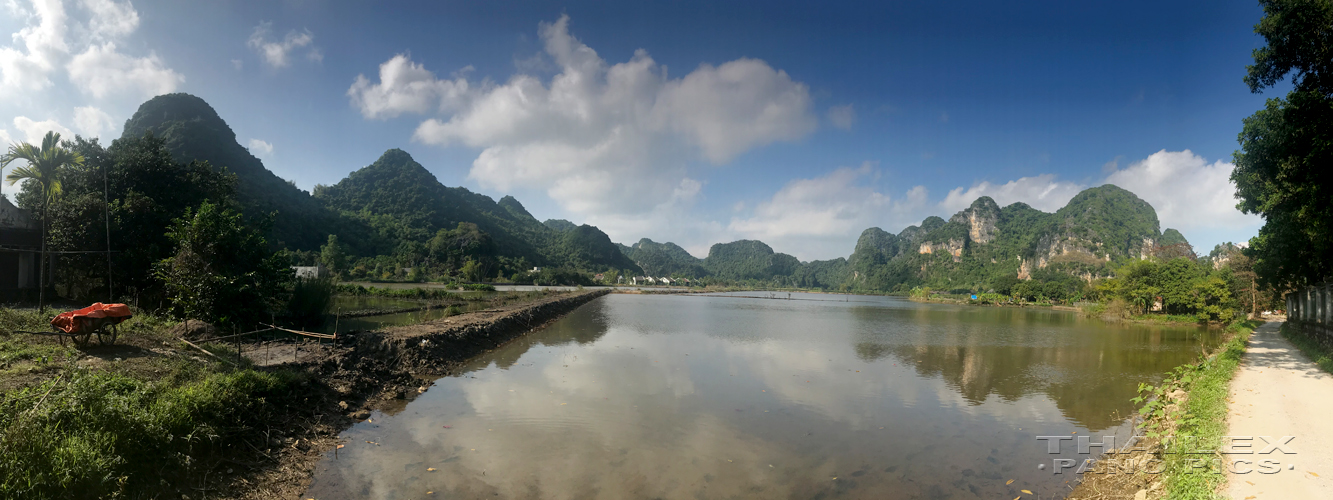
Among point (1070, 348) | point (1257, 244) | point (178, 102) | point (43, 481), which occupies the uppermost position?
point (178, 102)

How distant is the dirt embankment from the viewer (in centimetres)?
587

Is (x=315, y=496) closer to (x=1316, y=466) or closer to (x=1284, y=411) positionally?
(x=1316, y=466)

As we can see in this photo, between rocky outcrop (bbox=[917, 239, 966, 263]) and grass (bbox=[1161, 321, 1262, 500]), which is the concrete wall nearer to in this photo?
grass (bbox=[1161, 321, 1262, 500])

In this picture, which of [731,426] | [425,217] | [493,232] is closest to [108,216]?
[731,426]

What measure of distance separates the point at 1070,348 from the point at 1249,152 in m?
9.69

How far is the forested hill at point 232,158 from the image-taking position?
5863 cm

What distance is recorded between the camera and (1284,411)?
7688mm

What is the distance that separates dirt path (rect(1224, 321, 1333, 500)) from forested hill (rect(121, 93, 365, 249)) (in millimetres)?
68617

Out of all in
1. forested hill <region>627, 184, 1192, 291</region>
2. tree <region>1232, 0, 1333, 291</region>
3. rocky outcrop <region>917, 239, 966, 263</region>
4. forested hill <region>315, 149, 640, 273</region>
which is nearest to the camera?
tree <region>1232, 0, 1333, 291</region>

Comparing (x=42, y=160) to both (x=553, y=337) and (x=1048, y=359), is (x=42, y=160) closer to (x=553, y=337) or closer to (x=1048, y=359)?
(x=553, y=337)

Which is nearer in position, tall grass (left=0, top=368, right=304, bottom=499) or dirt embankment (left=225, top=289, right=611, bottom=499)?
tall grass (left=0, top=368, right=304, bottom=499)

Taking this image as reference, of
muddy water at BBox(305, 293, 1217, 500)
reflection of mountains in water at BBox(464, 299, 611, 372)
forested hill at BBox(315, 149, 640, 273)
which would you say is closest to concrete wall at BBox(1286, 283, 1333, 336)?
muddy water at BBox(305, 293, 1217, 500)

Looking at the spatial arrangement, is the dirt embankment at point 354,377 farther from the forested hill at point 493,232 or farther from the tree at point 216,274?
the forested hill at point 493,232

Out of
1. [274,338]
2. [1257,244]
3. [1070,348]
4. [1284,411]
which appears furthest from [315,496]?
[1257,244]
